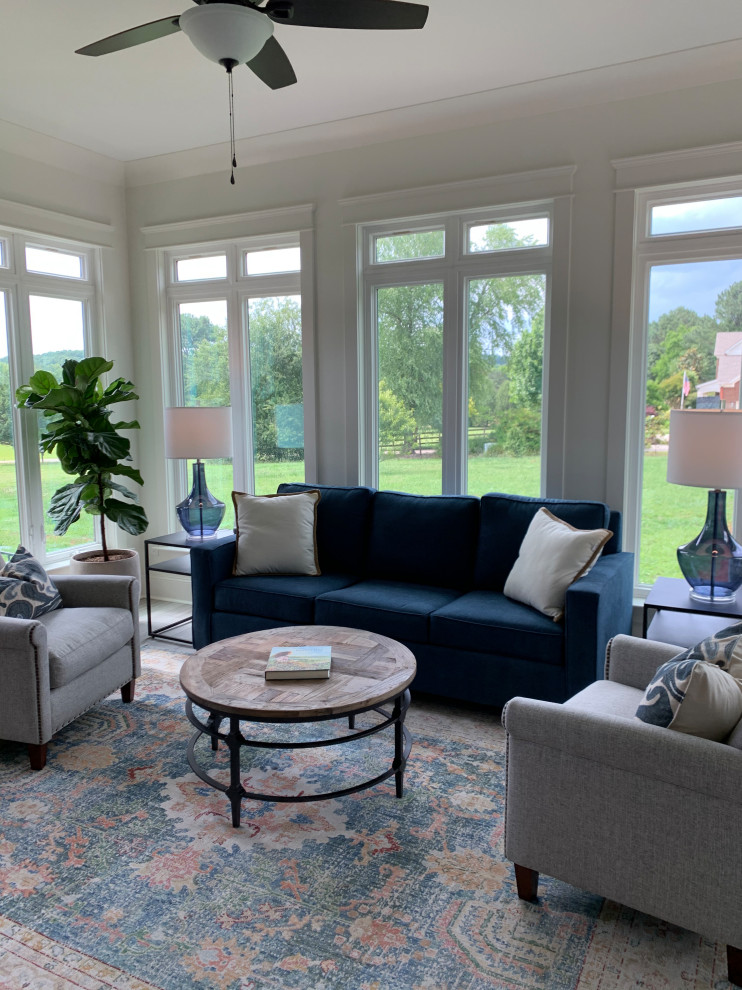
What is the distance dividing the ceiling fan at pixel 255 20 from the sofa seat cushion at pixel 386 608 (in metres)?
2.33

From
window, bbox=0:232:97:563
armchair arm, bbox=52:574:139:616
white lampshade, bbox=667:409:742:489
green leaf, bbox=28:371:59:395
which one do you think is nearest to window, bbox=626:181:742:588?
white lampshade, bbox=667:409:742:489

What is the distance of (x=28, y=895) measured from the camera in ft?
7.09

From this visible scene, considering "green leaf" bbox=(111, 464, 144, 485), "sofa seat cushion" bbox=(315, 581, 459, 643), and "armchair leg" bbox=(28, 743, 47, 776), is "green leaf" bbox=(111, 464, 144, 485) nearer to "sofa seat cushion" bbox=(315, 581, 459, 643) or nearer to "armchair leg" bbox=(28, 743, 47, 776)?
"sofa seat cushion" bbox=(315, 581, 459, 643)

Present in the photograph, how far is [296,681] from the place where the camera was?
257 centimetres

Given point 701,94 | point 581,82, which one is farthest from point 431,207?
point 701,94

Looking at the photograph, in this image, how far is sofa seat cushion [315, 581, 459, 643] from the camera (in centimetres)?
345

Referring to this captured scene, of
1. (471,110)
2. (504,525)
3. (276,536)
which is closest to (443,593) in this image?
(504,525)

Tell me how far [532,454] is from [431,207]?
60.8 inches

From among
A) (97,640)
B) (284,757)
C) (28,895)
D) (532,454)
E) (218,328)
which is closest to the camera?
(28,895)

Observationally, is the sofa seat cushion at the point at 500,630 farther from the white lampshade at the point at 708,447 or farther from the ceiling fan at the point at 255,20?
the ceiling fan at the point at 255,20

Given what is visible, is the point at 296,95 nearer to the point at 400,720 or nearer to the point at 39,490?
the point at 39,490

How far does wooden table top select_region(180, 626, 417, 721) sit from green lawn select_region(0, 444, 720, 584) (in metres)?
1.61

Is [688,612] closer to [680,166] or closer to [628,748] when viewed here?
[628,748]

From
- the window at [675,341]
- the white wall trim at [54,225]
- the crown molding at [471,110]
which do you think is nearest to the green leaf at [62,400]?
the white wall trim at [54,225]
